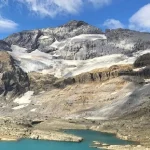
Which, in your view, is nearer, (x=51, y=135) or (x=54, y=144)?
(x=54, y=144)

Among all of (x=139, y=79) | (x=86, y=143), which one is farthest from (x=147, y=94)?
(x=86, y=143)

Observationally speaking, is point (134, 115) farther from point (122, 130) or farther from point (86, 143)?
point (86, 143)

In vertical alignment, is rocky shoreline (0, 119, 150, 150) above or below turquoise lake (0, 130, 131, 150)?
above

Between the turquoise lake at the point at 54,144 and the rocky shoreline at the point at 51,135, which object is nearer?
the rocky shoreline at the point at 51,135

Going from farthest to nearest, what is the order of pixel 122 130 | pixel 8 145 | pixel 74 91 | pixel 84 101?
pixel 74 91, pixel 84 101, pixel 122 130, pixel 8 145

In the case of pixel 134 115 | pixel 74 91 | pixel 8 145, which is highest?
pixel 74 91

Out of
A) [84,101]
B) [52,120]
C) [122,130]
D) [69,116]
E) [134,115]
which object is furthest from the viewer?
[84,101]

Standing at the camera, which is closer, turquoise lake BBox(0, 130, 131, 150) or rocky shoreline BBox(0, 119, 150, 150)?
rocky shoreline BBox(0, 119, 150, 150)

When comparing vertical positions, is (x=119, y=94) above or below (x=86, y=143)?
above

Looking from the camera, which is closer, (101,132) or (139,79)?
(101,132)

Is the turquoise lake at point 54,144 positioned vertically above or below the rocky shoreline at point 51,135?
below

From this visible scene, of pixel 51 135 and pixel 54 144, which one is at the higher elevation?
pixel 51 135
